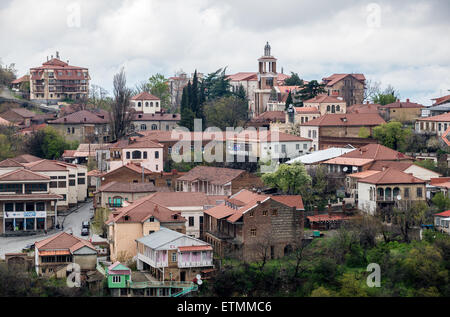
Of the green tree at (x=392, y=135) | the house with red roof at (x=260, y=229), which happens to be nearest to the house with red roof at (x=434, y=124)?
the green tree at (x=392, y=135)

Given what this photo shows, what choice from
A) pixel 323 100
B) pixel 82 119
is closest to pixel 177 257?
pixel 323 100

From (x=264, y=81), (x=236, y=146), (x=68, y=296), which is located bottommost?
(x=68, y=296)

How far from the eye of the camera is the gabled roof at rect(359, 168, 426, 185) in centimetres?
5397

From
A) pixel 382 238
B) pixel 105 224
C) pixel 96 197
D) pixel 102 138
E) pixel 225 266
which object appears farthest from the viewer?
pixel 102 138

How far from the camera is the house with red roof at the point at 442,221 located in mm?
50656

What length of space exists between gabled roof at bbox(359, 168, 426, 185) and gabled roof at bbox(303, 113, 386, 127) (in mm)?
17112

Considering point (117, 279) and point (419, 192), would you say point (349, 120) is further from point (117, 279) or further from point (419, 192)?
point (117, 279)

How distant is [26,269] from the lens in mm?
48031

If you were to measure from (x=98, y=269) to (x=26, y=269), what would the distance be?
142 inches

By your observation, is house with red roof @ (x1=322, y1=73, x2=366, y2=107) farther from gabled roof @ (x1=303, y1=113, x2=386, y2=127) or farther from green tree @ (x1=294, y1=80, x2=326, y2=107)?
gabled roof @ (x1=303, y1=113, x2=386, y2=127)

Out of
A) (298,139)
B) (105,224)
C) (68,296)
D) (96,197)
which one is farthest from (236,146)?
(68,296)

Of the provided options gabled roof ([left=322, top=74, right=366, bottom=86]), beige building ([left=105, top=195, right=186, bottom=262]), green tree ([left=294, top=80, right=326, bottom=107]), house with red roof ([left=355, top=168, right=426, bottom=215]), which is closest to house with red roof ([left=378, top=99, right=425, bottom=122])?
green tree ([left=294, top=80, right=326, bottom=107])

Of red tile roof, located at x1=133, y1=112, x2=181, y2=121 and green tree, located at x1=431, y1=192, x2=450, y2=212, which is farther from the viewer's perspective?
red tile roof, located at x1=133, y1=112, x2=181, y2=121

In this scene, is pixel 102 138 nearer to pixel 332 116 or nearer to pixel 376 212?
pixel 332 116
